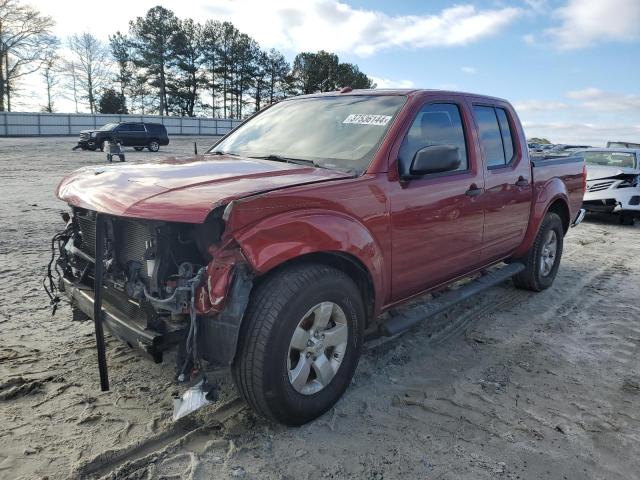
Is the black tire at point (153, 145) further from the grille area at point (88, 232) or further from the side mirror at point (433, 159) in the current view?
the side mirror at point (433, 159)

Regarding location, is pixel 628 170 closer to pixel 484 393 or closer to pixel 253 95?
pixel 484 393

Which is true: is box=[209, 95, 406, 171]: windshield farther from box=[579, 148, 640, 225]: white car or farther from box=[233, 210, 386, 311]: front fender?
box=[579, 148, 640, 225]: white car

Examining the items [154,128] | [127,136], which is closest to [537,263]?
[127,136]

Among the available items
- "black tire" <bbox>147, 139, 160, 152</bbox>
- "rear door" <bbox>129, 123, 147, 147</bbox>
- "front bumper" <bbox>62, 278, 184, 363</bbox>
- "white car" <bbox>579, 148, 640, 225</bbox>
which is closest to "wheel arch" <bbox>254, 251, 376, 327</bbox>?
"front bumper" <bbox>62, 278, 184, 363</bbox>

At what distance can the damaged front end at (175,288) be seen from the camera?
2512mm

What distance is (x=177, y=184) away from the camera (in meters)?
2.78

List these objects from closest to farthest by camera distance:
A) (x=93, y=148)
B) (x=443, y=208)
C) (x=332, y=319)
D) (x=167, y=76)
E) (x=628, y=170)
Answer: (x=332, y=319), (x=443, y=208), (x=628, y=170), (x=93, y=148), (x=167, y=76)

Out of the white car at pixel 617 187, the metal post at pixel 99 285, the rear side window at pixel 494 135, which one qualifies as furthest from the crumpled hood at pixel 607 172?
the metal post at pixel 99 285

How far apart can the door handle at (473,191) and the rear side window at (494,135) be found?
1.25 ft

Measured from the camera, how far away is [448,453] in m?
2.73

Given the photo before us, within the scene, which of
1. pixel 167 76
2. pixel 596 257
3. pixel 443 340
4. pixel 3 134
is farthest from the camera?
pixel 167 76

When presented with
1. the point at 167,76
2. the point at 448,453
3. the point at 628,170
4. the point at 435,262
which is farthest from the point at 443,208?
the point at 167,76

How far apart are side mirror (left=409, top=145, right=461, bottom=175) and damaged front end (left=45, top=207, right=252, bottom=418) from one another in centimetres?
138

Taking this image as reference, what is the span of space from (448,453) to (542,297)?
331 cm
